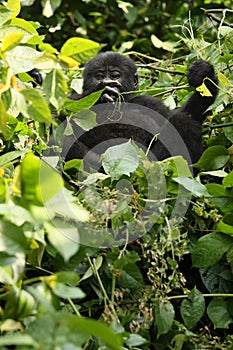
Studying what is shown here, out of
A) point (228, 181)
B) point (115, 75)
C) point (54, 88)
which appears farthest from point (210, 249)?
point (115, 75)

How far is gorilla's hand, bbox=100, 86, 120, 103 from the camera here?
2.25 meters

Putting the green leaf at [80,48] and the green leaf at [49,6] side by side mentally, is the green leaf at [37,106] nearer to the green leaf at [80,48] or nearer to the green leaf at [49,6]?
the green leaf at [80,48]

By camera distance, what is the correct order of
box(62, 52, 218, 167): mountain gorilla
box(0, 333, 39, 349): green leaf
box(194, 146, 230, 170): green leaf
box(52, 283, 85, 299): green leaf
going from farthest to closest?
1. box(62, 52, 218, 167): mountain gorilla
2. box(194, 146, 230, 170): green leaf
3. box(52, 283, 85, 299): green leaf
4. box(0, 333, 39, 349): green leaf

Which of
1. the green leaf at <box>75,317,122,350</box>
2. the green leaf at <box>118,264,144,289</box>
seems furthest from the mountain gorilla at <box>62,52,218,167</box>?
the green leaf at <box>75,317,122,350</box>

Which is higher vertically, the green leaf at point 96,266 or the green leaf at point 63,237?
the green leaf at point 63,237

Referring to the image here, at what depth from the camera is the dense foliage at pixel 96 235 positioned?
0.94 metres

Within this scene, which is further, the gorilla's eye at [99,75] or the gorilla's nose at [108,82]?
the gorilla's eye at [99,75]

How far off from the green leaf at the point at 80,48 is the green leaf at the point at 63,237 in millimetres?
286

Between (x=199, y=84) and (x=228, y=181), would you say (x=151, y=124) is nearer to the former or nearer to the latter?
(x=199, y=84)

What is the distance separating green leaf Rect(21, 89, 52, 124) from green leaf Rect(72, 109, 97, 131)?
0.44m

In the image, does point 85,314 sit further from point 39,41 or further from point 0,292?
point 39,41

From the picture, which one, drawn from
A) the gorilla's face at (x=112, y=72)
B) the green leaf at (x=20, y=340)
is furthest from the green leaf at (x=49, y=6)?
the green leaf at (x=20, y=340)

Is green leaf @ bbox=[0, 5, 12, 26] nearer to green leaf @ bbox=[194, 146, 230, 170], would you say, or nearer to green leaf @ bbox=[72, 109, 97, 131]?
green leaf @ bbox=[72, 109, 97, 131]

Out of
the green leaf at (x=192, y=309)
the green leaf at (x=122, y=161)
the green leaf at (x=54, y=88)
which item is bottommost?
the green leaf at (x=192, y=309)
